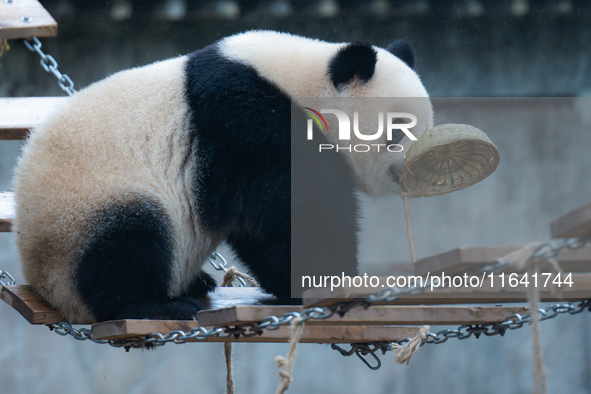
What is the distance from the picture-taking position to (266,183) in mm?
3312

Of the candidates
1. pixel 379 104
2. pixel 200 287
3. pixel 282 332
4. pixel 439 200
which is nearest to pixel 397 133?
pixel 379 104

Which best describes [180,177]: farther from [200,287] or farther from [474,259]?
[474,259]

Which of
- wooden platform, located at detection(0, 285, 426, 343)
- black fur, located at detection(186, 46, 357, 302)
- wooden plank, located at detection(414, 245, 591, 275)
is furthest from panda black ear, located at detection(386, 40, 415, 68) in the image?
wooden plank, located at detection(414, 245, 591, 275)

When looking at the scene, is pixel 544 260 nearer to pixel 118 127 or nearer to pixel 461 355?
pixel 118 127

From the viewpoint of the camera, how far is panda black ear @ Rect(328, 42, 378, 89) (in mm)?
3494

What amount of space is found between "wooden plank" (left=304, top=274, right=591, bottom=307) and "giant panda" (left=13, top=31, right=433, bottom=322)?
2.46 feet

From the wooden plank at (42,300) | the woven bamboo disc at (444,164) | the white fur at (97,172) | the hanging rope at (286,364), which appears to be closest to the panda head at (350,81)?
the woven bamboo disc at (444,164)

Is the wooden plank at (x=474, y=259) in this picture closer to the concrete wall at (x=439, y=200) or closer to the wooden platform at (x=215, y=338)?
the wooden platform at (x=215, y=338)

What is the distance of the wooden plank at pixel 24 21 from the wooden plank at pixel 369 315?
7.23 ft

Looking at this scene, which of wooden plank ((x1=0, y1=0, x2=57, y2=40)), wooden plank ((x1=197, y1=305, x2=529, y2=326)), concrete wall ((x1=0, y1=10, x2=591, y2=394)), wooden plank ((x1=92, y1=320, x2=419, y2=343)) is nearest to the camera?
wooden plank ((x1=197, y1=305, x2=529, y2=326))

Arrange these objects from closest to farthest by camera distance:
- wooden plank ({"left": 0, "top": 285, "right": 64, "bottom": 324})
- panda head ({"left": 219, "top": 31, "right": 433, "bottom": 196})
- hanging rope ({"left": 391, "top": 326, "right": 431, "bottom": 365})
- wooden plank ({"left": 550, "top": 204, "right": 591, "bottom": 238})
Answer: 1. wooden plank ({"left": 550, "top": 204, "right": 591, "bottom": 238})
2. hanging rope ({"left": 391, "top": 326, "right": 431, "bottom": 365})
3. wooden plank ({"left": 0, "top": 285, "right": 64, "bottom": 324})
4. panda head ({"left": 219, "top": 31, "right": 433, "bottom": 196})

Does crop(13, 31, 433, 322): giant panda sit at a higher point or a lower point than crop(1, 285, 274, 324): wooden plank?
higher

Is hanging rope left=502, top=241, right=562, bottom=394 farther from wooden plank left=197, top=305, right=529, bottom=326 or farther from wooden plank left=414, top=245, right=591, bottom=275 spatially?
wooden plank left=197, top=305, right=529, bottom=326

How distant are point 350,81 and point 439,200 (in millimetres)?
4245
